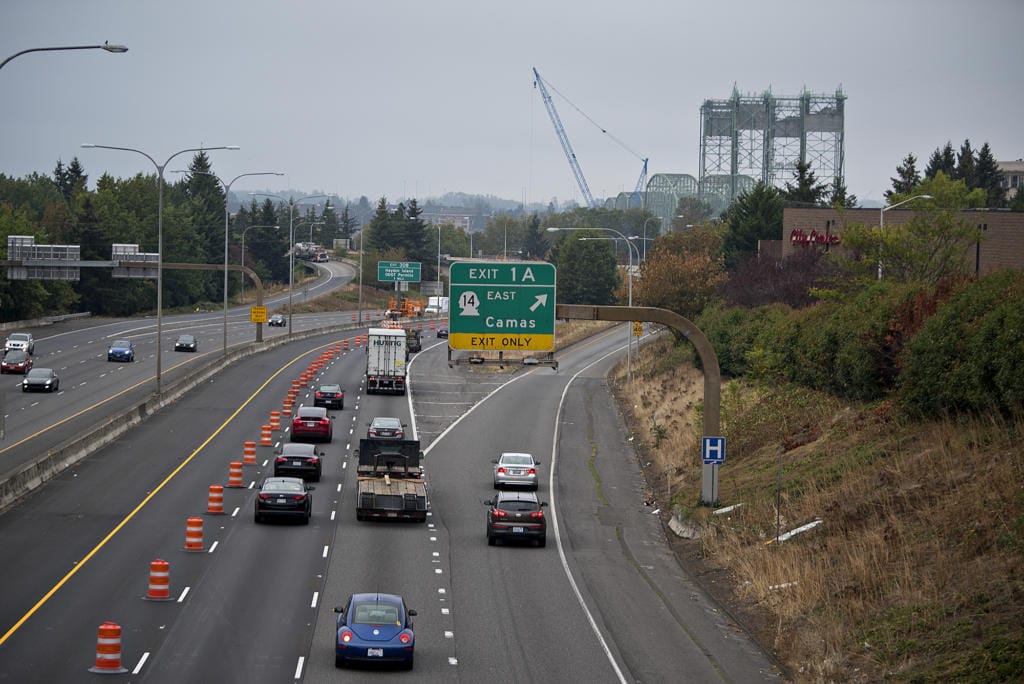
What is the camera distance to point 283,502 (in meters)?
35.8

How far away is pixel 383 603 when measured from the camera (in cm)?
2227

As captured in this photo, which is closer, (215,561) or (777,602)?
(777,602)

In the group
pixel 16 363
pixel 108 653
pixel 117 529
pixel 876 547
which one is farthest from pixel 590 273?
pixel 108 653

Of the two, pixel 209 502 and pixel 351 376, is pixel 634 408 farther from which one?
pixel 209 502

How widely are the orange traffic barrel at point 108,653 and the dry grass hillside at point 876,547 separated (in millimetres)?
11881

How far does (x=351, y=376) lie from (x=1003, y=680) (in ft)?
210

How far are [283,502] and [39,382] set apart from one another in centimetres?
3308

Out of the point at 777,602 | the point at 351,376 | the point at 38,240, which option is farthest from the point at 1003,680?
the point at 38,240

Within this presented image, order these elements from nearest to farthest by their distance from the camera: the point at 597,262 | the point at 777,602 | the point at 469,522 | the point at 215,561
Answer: the point at 777,602 < the point at 215,561 < the point at 469,522 < the point at 597,262

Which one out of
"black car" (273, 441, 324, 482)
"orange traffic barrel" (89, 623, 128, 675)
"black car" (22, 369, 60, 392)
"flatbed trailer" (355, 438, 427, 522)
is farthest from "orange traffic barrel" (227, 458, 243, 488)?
"black car" (22, 369, 60, 392)

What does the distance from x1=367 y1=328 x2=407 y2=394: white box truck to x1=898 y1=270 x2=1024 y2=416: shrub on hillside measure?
125 feet

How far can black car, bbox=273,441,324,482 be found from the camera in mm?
43125

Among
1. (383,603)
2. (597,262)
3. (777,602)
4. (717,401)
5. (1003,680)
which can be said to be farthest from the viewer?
(597,262)

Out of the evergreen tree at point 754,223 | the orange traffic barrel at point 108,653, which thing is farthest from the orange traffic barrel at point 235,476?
the evergreen tree at point 754,223
